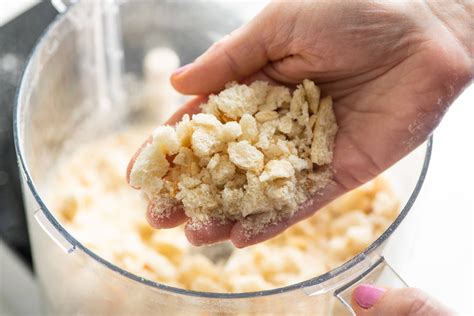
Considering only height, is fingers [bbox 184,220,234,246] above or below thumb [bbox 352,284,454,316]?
above

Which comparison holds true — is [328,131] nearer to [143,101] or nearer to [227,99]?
[227,99]

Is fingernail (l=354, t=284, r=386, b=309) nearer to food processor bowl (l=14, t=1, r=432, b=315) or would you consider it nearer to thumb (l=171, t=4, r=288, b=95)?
food processor bowl (l=14, t=1, r=432, b=315)

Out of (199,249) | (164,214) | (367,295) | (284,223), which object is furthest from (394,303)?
(199,249)

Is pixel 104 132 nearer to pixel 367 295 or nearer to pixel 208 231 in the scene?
pixel 208 231

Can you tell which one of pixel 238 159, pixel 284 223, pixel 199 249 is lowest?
pixel 199 249

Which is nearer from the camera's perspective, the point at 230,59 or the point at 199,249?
the point at 230,59

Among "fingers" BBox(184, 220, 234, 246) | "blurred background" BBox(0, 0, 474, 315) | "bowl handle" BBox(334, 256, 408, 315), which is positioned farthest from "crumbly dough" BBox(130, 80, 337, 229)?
"blurred background" BBox(0, 0, 474, 315)
